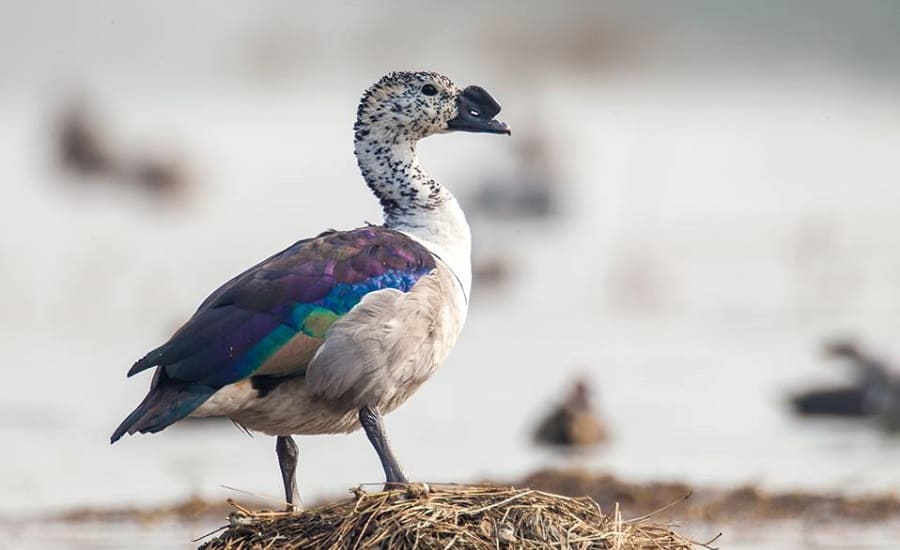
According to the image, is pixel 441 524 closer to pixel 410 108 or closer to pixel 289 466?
pixel 289 466

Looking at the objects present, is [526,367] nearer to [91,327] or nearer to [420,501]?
[91,327]

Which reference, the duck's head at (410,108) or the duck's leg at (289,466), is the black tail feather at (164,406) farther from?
the duck's head at (410,108)

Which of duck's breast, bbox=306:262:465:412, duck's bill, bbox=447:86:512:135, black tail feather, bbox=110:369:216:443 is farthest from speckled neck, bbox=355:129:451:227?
black tail feather, bbox=110:369:216:443

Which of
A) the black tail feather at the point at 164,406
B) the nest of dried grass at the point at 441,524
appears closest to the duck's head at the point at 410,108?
the black tail feather at the point at 164,406

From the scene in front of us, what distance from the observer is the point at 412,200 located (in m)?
11.8

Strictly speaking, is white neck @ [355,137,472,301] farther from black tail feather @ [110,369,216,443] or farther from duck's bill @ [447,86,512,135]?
black tail feather @ [110,369,216,443]

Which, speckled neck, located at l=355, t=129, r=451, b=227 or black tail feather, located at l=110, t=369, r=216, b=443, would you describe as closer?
black tail feather, located at l=110, t=369, r=216, b=443

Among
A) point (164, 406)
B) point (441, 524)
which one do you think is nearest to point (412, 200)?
point (164, 406)

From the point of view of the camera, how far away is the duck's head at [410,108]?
38.7 feet

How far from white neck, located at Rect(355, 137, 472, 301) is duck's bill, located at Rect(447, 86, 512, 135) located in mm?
275

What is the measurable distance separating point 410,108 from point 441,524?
8.38 ft

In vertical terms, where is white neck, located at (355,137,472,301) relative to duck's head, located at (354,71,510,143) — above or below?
below

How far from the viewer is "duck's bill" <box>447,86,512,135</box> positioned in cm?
1200

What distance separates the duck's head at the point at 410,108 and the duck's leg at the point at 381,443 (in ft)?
5.25
